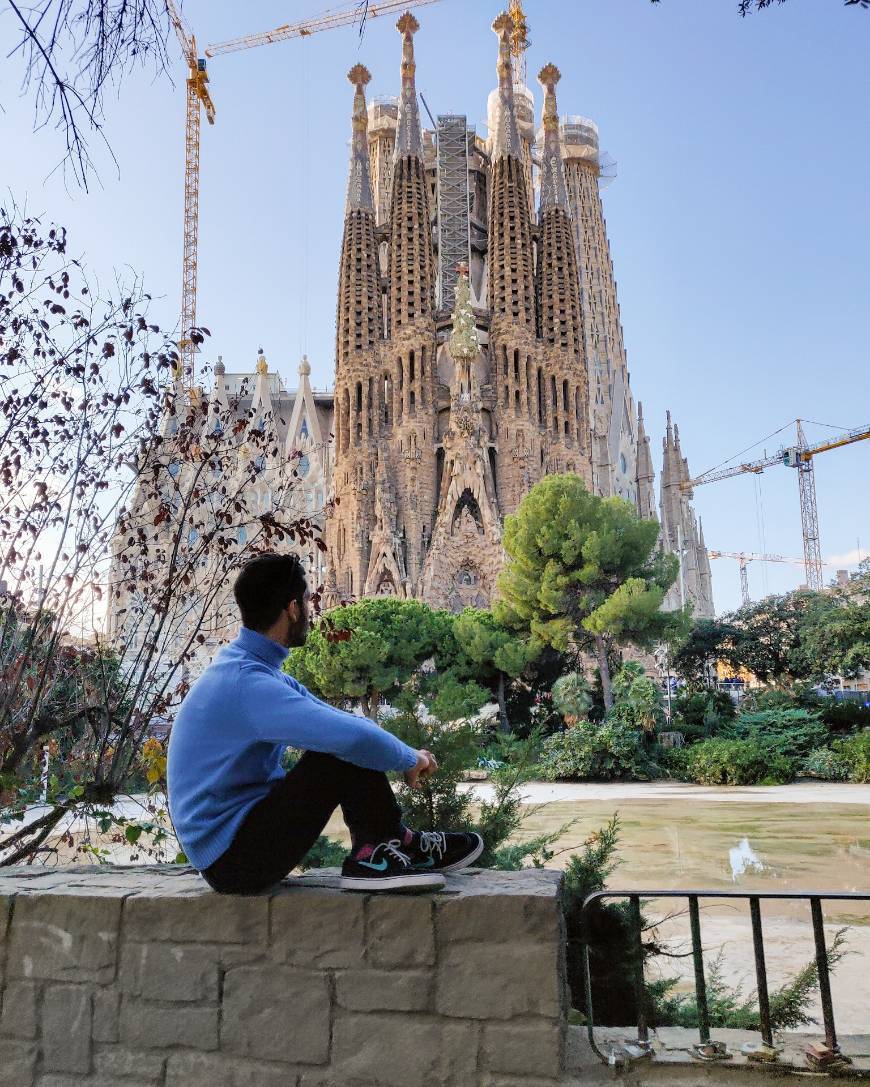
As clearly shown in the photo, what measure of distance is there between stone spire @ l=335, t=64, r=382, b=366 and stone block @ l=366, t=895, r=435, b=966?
99.8 feet

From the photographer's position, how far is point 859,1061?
1.82m

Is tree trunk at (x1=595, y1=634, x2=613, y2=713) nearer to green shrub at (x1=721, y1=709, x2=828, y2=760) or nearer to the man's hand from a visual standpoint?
green shrub at (x1=721, y1=709, x2=828, y2=760)

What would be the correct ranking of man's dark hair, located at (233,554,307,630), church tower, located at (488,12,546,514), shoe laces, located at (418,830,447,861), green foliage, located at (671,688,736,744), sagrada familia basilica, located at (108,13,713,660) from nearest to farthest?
shoe laces, located at (418,830,447,861), man's dark hair, located at (233,554,307,630), green foliage, located at (671,688,736,744), sagrada familia basilica, located at (108,13,713,660), church tower, located at (488,12,546,514)

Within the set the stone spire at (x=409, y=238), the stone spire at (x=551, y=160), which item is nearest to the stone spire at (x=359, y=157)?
the stone spire at (x=409, y=238)

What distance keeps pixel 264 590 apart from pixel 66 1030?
1125 millimetres

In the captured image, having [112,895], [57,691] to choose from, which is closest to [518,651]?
[57,691]

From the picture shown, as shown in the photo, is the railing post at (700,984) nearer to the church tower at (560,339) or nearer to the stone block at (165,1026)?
the stone block at (165,1026)

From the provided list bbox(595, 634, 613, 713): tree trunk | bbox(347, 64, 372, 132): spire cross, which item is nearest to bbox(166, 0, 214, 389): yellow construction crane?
bbox(347, 64, 372, 132): spire cross

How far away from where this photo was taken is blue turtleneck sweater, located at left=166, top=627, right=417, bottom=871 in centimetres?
186

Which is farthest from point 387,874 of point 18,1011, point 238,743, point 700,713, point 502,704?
point 502,704

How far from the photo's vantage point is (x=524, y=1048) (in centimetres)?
180

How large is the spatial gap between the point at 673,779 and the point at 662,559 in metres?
6.64

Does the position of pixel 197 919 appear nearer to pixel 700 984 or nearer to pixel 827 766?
pixel 700 984

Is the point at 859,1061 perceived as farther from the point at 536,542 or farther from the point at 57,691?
the point at 536,542
